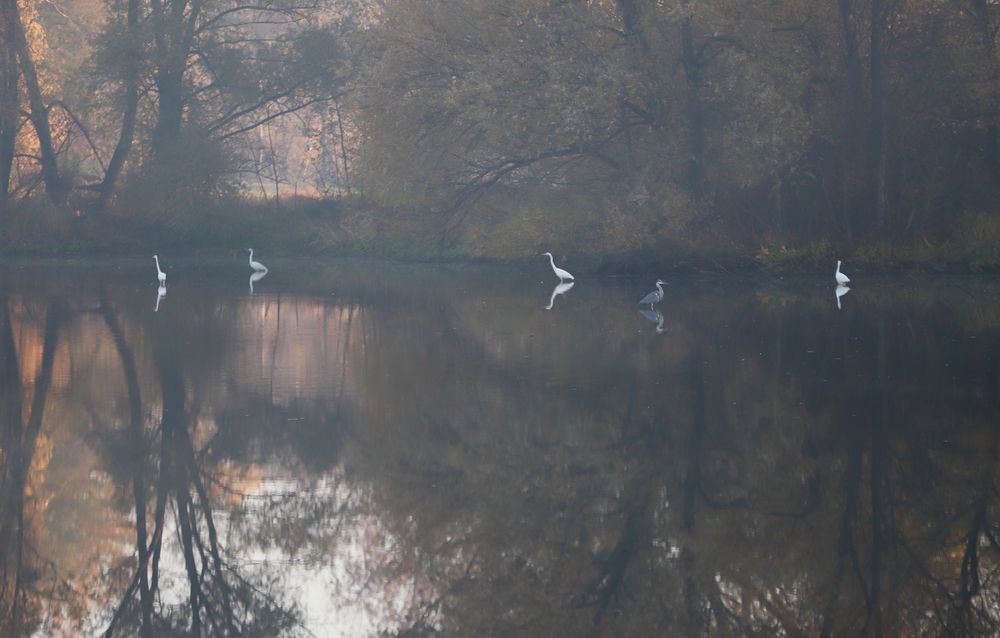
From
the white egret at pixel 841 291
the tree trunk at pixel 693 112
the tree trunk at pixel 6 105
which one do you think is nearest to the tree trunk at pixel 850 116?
the tree trunk at pixel 693 112

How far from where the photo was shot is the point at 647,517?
696cm

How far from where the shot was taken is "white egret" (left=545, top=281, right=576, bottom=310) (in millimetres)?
22672

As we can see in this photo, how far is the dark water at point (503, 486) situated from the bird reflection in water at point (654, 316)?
5.21 ft

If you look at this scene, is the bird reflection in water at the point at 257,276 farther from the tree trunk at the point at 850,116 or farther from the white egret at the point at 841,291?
the tree trunk at the point at 850,116

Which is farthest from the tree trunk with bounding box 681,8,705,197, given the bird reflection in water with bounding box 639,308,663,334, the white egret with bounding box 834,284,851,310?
the bird reflection in water with bounding box 639,308,663,334

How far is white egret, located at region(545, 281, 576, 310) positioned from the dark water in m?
6.90

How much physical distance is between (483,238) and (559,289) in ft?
20.8

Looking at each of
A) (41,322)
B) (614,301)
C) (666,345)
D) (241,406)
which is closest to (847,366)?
(666,345)

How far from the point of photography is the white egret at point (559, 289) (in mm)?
22672

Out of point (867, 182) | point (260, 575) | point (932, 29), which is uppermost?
→ point (932, 29)

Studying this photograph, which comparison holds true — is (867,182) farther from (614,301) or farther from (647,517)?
(647,517)

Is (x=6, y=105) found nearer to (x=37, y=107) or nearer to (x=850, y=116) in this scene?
(x=37, y=107)

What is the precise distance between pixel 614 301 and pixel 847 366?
33.3ft

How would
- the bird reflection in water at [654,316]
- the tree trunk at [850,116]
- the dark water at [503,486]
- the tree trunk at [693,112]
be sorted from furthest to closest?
the tree trunk at [693,112], the tree trunk at [850,116], the bird reflection in water at [654,316], the dark water at [503,486]
